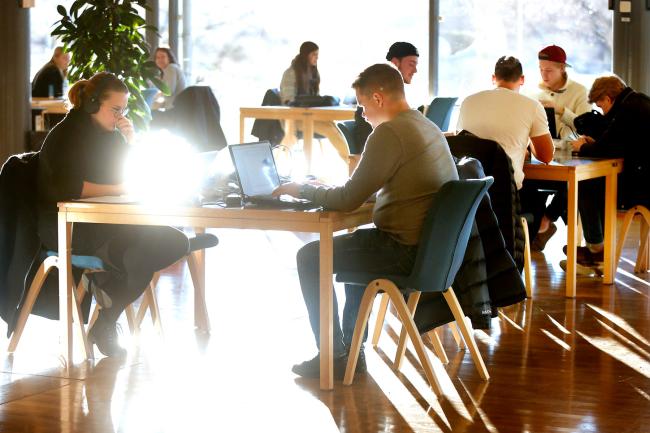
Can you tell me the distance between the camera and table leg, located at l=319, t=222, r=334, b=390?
4082mm

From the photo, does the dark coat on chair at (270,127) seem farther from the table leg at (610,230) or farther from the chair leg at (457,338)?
the chair leg at (457,338)

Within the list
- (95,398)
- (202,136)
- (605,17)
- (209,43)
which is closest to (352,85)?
(95,398)

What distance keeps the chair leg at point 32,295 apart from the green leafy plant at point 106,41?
283 centimetres

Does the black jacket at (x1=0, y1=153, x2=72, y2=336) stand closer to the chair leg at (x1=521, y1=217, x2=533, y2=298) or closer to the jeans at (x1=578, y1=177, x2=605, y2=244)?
the chair leg at (x1=521, y1=217, x2=533, y2=298)

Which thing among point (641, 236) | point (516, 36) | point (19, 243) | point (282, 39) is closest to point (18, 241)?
point (19, 243)

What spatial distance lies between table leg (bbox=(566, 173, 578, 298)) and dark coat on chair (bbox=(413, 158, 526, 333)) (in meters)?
1.34

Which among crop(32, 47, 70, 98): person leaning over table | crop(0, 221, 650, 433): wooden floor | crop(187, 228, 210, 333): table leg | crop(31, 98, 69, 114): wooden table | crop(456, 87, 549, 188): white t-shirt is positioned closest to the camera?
crop(0, 221, 650, 433): wooden floor

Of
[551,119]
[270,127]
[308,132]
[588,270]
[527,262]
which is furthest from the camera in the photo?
[270,127]

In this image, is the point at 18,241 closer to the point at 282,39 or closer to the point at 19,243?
the point at 19,243

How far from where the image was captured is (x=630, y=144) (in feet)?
20.9

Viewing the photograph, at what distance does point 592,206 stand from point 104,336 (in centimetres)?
315

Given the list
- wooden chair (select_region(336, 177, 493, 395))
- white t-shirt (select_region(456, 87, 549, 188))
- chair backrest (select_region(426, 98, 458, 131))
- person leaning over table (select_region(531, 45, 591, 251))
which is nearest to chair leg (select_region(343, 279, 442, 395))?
wooden chair (select_region(336, 177, 493, 395))

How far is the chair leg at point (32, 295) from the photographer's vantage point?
464 centimetres

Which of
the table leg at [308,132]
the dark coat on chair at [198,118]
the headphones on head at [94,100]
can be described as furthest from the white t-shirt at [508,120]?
the dark coat on chair at [198,118]
